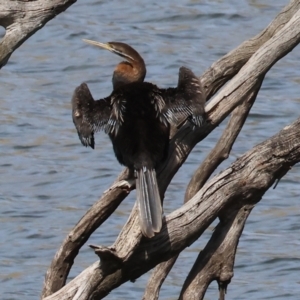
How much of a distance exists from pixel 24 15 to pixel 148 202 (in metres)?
0.83

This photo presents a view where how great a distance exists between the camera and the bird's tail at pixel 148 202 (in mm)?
4008

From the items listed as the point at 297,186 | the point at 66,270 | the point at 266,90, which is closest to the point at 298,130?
the point at 66,270

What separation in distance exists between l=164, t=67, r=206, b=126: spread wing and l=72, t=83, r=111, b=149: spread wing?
0.26 metres

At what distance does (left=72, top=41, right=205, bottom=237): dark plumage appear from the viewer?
440cm

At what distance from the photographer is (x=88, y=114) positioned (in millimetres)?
4590

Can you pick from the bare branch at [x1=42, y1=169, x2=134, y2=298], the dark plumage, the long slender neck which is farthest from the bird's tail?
the long slender neck

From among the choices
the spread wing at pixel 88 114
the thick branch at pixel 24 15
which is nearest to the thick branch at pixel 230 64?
the spread wing at pixel 88 114

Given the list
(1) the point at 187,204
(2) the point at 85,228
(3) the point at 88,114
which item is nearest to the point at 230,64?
(3) the point at 88,114

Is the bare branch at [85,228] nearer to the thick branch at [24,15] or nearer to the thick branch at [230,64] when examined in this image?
the thick branch at [230,64]

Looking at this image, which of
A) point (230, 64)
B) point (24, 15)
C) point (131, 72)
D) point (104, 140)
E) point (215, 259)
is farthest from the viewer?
point (104, 140)

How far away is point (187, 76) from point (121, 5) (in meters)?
7.94

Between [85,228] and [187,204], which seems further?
[85,228]

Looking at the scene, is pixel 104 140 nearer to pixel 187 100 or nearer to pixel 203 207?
pixel 187 100

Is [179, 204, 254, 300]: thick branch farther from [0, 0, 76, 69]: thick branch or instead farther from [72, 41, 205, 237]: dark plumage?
[0, 0, 76, 69]: thick branch
